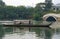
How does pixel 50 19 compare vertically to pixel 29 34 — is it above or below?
below

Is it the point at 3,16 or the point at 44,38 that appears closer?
the point at 44,38

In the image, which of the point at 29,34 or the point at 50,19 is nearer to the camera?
the point at 29,34

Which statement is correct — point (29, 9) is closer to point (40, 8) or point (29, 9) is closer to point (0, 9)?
point (40, 8)

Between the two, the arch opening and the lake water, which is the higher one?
the lake water

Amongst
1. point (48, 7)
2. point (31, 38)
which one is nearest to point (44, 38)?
point (31, 38)

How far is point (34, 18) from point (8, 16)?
13.6ft

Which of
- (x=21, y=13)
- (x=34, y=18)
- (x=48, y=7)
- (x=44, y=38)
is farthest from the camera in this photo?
(x=48, y=7)

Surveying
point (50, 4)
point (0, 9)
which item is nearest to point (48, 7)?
point (50, 4)

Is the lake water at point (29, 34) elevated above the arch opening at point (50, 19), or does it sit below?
above

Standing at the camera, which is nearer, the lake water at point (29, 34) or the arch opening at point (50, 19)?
the lake water at point (29, 34)

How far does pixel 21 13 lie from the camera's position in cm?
4375

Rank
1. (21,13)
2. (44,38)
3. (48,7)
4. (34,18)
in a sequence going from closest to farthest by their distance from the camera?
(44,38)
(34,18)
(21,13)
(48,7)

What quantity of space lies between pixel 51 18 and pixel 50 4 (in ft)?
21.8

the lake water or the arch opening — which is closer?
the lake water
